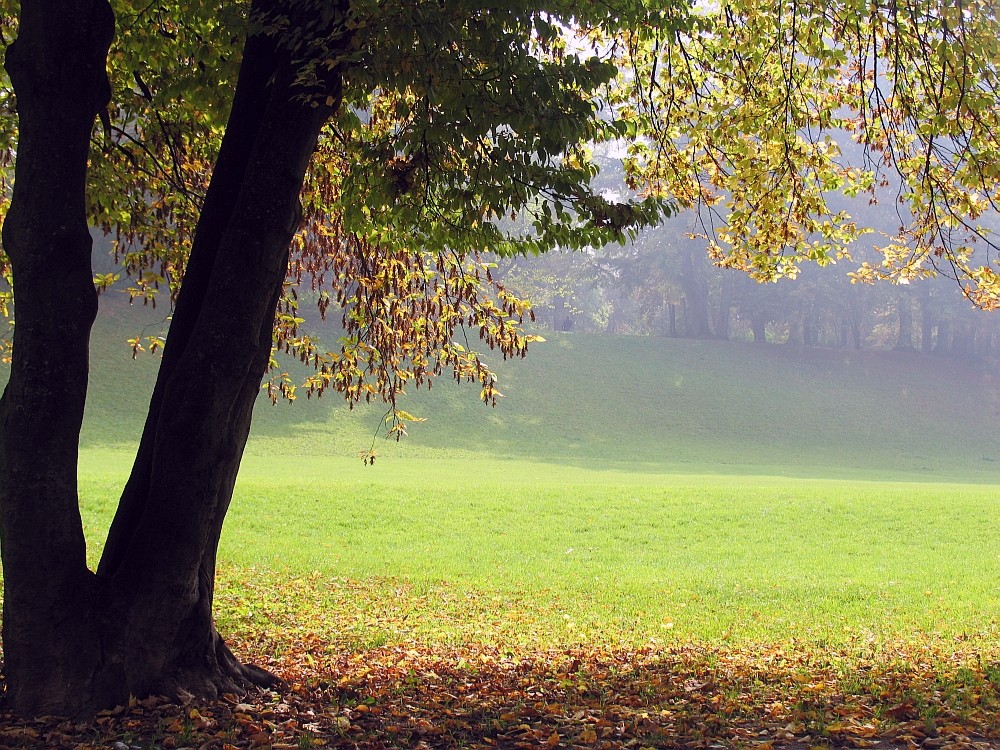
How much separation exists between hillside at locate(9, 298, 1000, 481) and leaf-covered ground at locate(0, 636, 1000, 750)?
1096 inches

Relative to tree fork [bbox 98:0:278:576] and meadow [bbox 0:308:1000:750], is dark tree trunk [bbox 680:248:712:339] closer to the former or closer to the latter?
meadow [bbox 0:308:1000:750]

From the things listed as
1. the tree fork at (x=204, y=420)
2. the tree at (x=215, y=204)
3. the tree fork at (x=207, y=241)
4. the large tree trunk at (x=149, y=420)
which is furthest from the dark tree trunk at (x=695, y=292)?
the tree fork at (x=204, y=420)

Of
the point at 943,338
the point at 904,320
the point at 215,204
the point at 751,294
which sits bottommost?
the point at 215,204

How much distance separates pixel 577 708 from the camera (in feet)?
20.7

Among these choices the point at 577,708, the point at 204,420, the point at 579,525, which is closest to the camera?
the point at 204,420

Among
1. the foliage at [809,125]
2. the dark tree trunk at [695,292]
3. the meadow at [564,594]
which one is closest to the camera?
the meadow at [564,594]

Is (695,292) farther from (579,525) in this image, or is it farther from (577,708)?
(577,708)

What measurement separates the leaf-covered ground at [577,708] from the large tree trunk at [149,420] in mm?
393

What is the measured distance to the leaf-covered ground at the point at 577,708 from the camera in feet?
18.0

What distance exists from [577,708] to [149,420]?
3.47 meters

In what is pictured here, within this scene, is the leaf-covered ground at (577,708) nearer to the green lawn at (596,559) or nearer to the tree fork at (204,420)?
the tree fork at (204,420)

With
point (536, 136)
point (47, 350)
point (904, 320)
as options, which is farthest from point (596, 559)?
point (904, 320)

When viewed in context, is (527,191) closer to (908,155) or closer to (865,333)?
(908,155)

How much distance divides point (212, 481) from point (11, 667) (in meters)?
Result: 1.65
